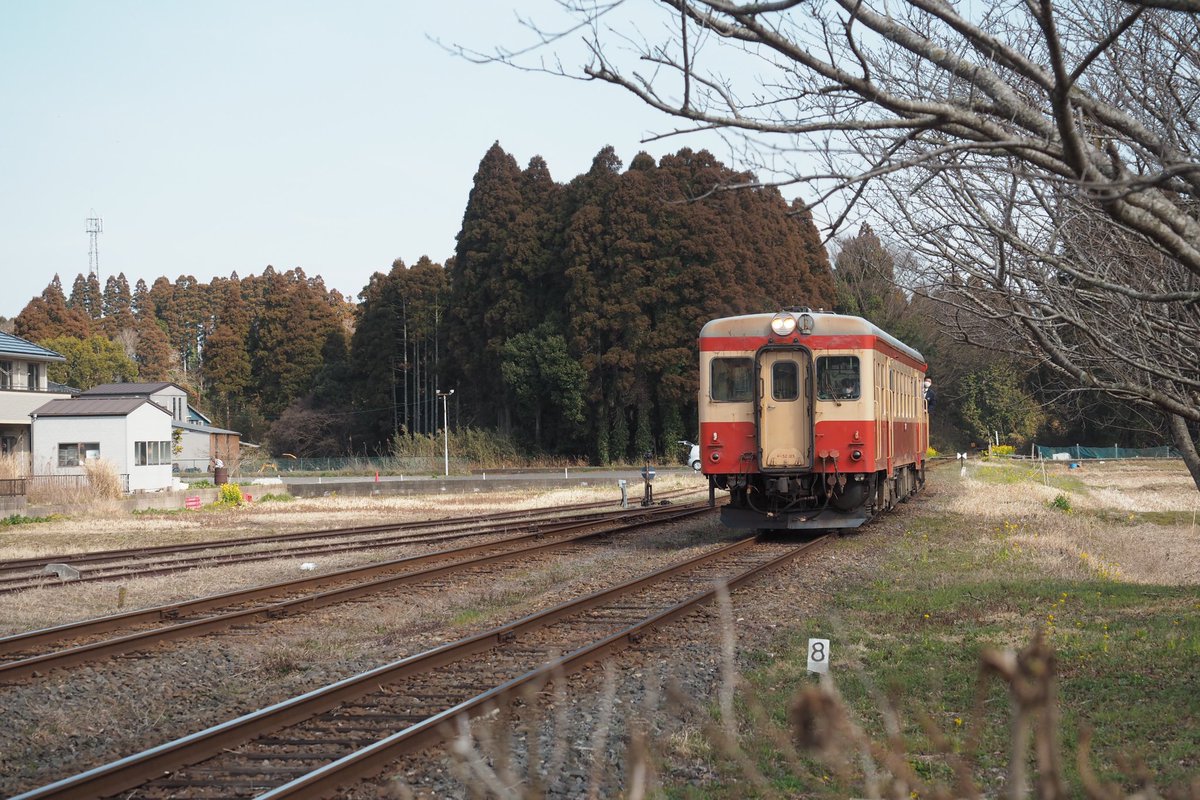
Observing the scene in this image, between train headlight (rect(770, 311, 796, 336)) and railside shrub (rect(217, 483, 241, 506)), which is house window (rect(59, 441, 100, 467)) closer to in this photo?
railside shrub (rect(217, 483, 241, 506))

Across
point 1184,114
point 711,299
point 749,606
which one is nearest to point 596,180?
point 711,299

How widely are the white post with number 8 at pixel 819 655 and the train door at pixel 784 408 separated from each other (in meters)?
8.13

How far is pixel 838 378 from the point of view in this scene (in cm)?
1483

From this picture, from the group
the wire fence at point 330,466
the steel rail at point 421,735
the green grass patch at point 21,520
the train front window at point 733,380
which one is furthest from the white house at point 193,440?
the steel rail at point 421,735

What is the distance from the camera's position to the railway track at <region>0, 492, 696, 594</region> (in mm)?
12953

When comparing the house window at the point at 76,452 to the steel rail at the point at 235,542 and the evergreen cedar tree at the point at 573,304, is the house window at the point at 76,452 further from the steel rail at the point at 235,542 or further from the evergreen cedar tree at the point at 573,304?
the evergreen cedar tree at the point at 573,304

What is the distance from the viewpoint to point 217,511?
83.7ft

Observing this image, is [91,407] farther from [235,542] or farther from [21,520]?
[235,542]

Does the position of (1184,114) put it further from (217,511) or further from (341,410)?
(341,410)

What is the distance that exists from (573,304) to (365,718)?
40.7 meters

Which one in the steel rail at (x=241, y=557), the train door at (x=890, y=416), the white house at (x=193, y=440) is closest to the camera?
the steel rail at (x=241, y=557)

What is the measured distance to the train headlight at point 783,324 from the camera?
14938 millimetres

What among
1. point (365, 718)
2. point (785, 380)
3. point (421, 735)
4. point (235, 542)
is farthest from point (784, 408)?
point (421, 735)

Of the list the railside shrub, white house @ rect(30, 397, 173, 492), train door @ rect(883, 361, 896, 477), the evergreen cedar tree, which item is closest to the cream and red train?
train door @ rect(883, 361, 896, 477)
